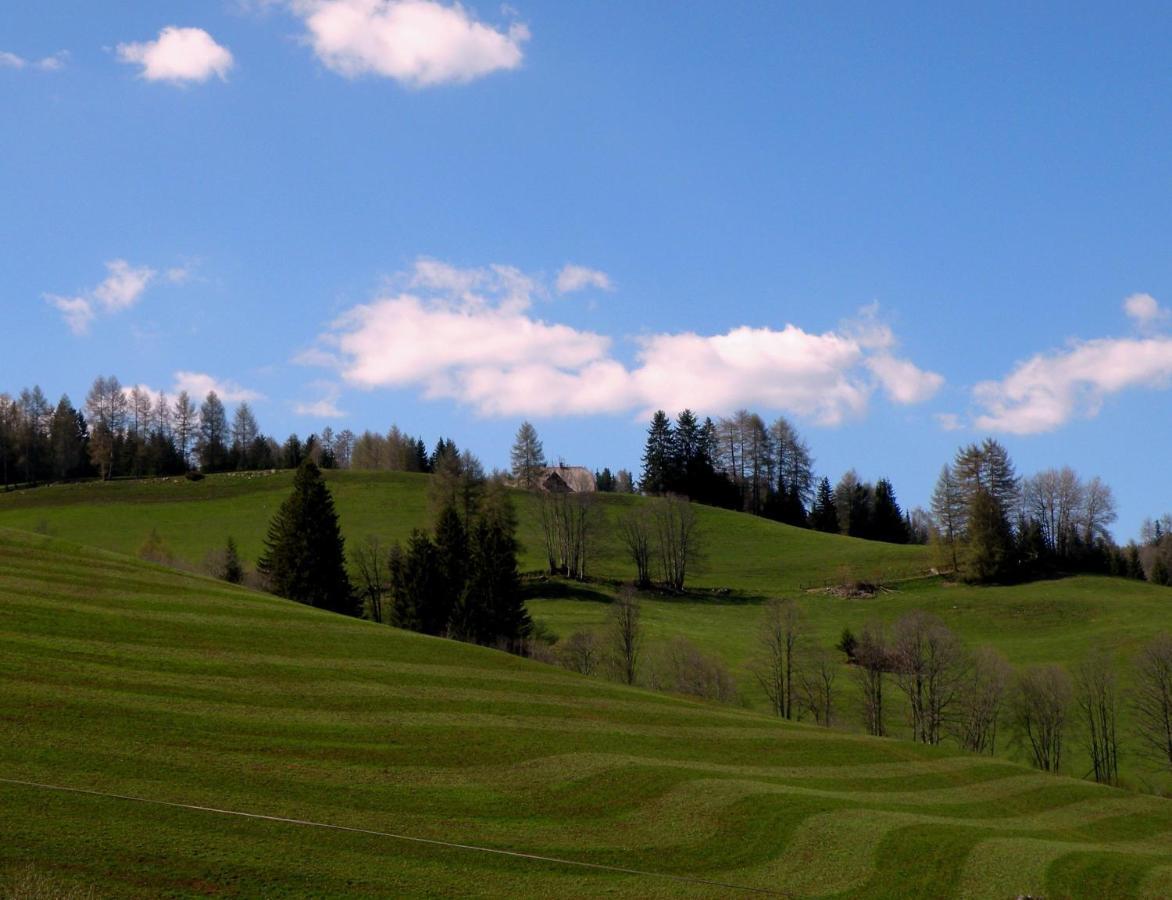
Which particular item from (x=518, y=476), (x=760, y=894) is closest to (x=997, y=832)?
(x=760, y=894)

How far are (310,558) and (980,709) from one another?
47961 millimetres

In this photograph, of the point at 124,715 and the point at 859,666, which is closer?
the point at 124,715

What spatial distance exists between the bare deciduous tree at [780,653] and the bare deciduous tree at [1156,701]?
77.1 feet

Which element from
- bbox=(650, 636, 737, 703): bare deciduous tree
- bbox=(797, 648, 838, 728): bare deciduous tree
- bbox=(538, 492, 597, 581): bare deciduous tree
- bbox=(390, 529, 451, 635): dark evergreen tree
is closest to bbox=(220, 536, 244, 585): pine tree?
bbox=(390, 529, 451, 635): dark evergreen tree

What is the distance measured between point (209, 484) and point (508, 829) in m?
127

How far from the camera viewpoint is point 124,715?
28.7m

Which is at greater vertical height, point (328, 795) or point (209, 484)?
point (209, 484)

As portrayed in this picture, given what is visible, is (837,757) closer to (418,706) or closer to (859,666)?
(418,706)

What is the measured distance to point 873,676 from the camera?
7200 cm

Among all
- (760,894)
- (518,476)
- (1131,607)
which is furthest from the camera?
(518,476)

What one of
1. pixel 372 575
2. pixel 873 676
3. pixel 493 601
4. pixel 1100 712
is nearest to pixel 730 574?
pixel 372 575

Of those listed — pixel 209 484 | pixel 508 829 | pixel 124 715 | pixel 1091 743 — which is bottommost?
pixel 1091 743

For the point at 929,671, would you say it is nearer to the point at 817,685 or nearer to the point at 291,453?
the point at 817,685

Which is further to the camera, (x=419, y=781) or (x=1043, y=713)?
(x=1043, y=713)
